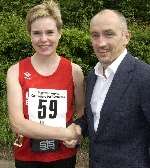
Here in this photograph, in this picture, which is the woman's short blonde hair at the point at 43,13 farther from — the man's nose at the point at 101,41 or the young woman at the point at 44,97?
the man's nose at the point at 101,41

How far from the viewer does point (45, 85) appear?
321cm

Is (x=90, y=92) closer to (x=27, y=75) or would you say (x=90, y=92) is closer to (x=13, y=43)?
(x=27, y=75)

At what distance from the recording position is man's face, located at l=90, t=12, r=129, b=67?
2771 mm

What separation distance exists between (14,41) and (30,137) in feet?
14.2

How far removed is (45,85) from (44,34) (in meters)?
0.37

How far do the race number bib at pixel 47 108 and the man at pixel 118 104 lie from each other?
39 centimetres

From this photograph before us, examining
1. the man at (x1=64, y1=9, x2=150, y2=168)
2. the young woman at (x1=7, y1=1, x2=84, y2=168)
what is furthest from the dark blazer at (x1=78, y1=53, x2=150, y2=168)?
the young woman at (x1=7, y1=1, x2=84, y2=168)

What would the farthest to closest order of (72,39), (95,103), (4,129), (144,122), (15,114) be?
(72,39)
(4,129)
(15,114)
(95,103)
(144,122)

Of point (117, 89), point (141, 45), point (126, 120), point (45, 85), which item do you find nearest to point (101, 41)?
point (117, 89)

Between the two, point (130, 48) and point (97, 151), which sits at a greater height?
point (130, 48)

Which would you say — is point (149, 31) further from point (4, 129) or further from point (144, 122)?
point (144, 122)

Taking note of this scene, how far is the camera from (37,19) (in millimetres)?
3148

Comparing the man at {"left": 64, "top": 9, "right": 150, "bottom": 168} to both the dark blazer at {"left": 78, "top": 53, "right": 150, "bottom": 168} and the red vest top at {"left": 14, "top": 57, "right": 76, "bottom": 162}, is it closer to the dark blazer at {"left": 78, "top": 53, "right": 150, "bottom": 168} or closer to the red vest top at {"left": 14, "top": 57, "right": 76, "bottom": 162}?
the dark blazer at {"left": 78, "top": 53, "right": 150, "bottom": 168}

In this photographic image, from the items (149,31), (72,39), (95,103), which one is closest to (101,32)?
(95,103)
